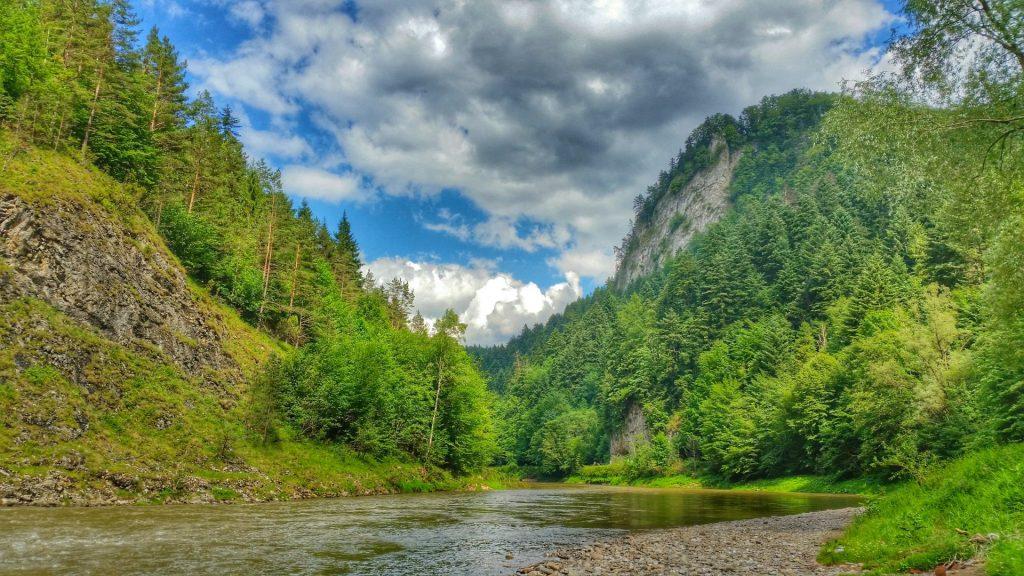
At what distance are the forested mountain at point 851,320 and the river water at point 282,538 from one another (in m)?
16.1

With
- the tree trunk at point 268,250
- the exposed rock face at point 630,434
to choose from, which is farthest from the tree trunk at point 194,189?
the exposed rock face at point 630,434

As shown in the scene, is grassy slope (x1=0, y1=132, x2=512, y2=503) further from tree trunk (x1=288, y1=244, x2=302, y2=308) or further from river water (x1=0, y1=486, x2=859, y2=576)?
tree trunk (x1=288, y1=244, x2=302, y2=308)

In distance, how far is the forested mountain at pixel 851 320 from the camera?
16.9 m

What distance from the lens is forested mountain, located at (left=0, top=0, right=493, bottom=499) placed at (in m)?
29.4

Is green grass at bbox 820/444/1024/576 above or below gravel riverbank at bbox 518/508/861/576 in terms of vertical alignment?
above

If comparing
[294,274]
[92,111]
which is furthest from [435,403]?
[92,111]

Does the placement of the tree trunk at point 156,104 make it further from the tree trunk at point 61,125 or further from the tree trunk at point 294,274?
the tree trunk at point 294,274

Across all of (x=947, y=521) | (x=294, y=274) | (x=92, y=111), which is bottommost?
(x=947, y=521)

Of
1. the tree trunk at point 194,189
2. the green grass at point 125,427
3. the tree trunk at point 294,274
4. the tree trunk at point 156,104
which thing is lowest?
the green grass at point 125,427

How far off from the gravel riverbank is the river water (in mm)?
1925

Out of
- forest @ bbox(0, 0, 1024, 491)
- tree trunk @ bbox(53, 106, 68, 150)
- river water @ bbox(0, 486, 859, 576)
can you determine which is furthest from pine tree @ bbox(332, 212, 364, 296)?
river water @ bbox(0, 486, 859, 576)

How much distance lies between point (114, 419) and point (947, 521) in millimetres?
38618

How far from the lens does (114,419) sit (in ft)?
98.2

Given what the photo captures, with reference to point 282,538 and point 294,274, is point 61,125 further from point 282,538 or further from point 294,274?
point 282,538
